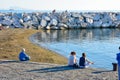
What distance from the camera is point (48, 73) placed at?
23.2m

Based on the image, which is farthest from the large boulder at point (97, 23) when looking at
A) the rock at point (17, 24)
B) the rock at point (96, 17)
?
the rock at point (17, 24)

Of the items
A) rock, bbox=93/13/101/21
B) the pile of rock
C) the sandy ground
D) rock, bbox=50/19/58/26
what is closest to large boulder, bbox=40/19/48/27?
the pile of rock

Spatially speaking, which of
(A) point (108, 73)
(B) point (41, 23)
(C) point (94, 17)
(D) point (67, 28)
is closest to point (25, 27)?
(B) point (41, 23)

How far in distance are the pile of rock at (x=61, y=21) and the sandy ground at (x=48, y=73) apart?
1860 inches

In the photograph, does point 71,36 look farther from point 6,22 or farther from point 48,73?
point 48,73

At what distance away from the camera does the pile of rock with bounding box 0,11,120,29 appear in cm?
7357

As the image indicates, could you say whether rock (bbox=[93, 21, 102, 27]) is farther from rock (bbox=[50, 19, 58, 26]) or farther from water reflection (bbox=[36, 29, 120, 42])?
water reflection (bbox=[36, 29, 120, 42])

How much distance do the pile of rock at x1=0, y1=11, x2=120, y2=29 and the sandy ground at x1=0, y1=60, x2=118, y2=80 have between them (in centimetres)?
4725

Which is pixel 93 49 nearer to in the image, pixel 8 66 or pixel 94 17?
pixel 8 66

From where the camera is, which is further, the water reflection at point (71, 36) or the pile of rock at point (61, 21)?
the pile of rock at point (61, 21)

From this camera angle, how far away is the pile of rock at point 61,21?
73575mm

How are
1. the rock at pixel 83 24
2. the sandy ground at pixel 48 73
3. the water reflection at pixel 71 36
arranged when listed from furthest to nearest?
1. the rock at pixel 83 24
2. the water reflection at pixel 71 36
3. the sandy ground at pixel 48 73

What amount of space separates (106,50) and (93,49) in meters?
1.88

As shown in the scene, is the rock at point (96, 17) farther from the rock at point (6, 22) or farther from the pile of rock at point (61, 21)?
the rock at point (6, 22)
